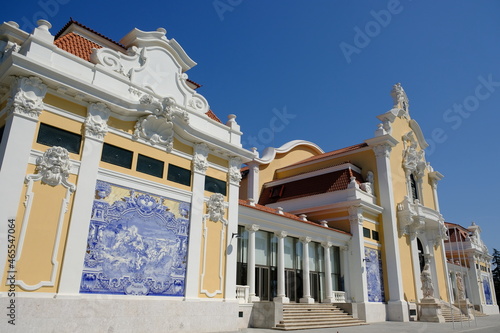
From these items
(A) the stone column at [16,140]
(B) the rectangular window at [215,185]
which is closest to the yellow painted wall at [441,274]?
(B) the rectangular window at [215,185]

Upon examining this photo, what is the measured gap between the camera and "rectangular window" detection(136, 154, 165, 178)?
13867 mm

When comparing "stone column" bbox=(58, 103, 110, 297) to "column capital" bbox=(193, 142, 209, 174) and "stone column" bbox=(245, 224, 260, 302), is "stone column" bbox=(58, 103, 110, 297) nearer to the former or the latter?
"column capital" bbox=(193, 142, 209, 174)

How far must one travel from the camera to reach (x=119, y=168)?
13211 mm

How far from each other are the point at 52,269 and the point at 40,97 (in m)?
5.07

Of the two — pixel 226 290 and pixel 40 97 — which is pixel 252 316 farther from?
pixel 40 97

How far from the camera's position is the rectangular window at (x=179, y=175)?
1480cm

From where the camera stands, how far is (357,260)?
23.6m

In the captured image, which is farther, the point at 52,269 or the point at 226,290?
the point at 226,290

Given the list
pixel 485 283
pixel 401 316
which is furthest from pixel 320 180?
pixel 485 283

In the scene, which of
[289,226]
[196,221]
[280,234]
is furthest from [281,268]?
[196,221]

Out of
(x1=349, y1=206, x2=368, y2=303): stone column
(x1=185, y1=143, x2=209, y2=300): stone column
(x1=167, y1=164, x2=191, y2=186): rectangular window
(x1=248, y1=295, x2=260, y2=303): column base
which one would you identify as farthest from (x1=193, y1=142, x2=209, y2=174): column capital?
(x1=349, y1=206, x2=368, y2=303): stone column

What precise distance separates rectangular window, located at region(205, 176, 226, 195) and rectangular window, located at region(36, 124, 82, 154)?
545cm

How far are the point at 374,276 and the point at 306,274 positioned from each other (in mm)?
5619

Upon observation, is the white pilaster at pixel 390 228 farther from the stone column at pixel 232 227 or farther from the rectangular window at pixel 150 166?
the rectangular window at pixel 150 166
